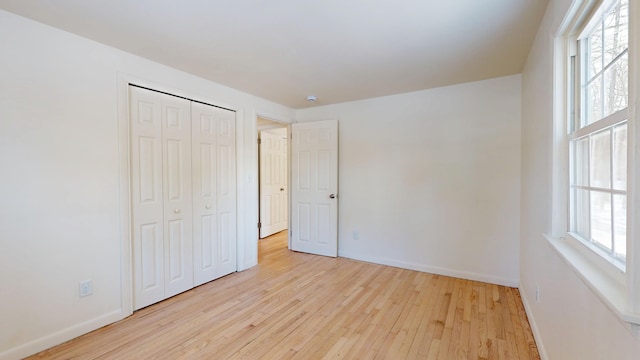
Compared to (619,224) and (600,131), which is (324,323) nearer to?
(619,224)

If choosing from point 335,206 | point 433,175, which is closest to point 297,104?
point 335,206

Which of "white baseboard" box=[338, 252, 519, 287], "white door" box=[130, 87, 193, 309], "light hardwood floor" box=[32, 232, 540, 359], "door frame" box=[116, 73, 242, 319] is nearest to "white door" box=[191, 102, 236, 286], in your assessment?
"white door" box=[130, 87, 193, 309]

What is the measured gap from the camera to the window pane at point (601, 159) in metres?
1.16

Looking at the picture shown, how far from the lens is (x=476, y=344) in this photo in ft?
6.75

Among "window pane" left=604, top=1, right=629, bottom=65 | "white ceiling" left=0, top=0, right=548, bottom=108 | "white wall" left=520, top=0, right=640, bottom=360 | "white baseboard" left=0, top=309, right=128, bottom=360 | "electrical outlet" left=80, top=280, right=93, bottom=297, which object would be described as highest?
"white ceiling" left=0, top=0, right=548, bottom=108

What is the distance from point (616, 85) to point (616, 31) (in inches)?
8.3

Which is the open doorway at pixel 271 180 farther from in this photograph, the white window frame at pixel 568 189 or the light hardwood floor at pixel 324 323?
the white window frame at pixel 568 189

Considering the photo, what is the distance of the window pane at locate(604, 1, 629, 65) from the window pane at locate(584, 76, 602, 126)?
147mm

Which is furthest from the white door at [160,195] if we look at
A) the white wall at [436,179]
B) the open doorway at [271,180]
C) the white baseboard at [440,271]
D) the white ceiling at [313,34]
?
the open doorway at [271,180]

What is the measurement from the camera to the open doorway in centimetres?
543

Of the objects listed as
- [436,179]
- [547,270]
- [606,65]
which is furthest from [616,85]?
[436,179]

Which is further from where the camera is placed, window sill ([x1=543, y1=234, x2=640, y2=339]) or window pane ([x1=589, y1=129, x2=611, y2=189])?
window pane ([x1=589, y1=129, x2=611, y2=189])

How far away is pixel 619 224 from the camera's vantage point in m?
1.05

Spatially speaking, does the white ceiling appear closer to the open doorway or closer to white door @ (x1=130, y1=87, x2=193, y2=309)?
white door @ (x1=130, y1=87, x2=193, y2=309)
